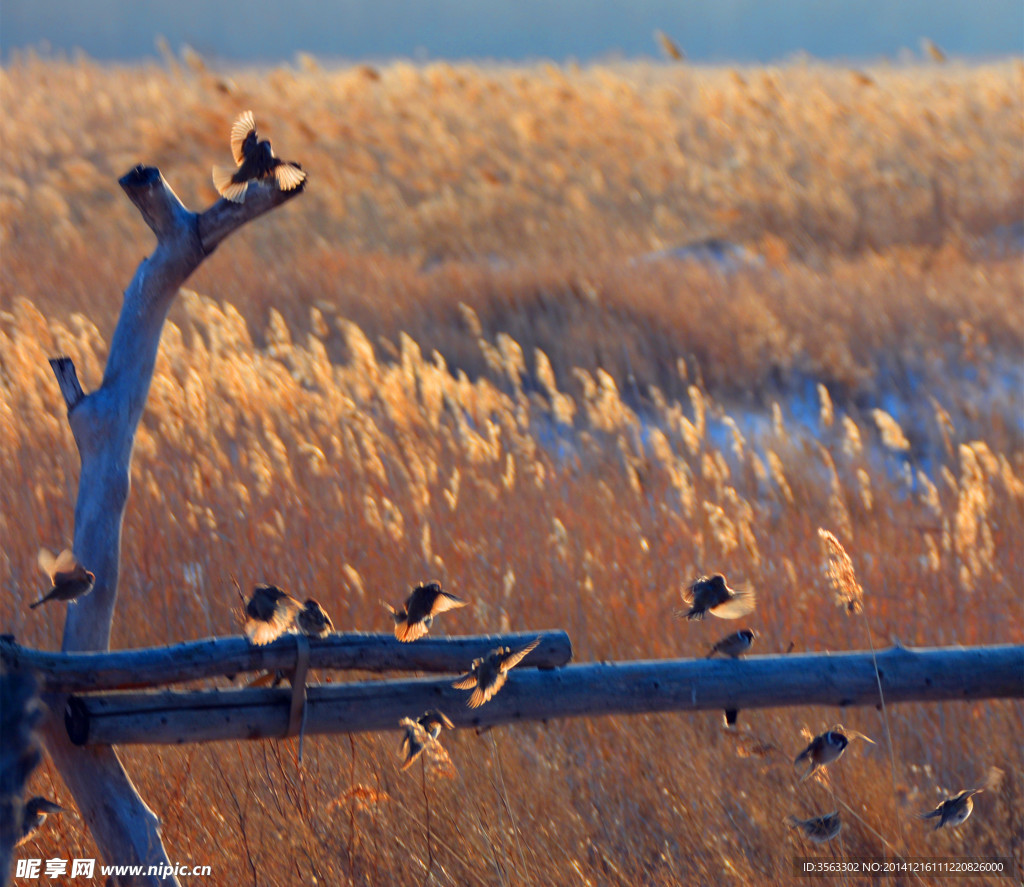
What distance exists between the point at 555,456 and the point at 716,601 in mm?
2715

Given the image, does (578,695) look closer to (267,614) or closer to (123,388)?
(267,614)

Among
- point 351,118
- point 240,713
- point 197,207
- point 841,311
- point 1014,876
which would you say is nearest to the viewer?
point 240,713

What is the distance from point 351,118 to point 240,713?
31.5ft

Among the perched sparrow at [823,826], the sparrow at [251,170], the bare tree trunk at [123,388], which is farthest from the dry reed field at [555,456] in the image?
the sparrow at [251,170]

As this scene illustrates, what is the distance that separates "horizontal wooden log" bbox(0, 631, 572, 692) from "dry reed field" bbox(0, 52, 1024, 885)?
13.7 inches

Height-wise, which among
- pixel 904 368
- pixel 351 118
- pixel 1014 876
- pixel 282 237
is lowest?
pixel 1014 876

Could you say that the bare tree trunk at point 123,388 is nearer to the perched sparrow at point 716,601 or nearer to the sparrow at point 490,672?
the sparrow at point 490,672

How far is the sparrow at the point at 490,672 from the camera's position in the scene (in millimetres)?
1512

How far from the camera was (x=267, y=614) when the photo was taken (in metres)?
1.48

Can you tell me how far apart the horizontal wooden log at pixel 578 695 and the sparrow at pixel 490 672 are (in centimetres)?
13

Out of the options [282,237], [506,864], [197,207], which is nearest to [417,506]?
[506,864]

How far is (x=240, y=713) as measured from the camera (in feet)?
5.26

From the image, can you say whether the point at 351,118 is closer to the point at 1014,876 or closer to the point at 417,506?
the point at 417,506

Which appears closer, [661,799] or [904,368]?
[661,799]
